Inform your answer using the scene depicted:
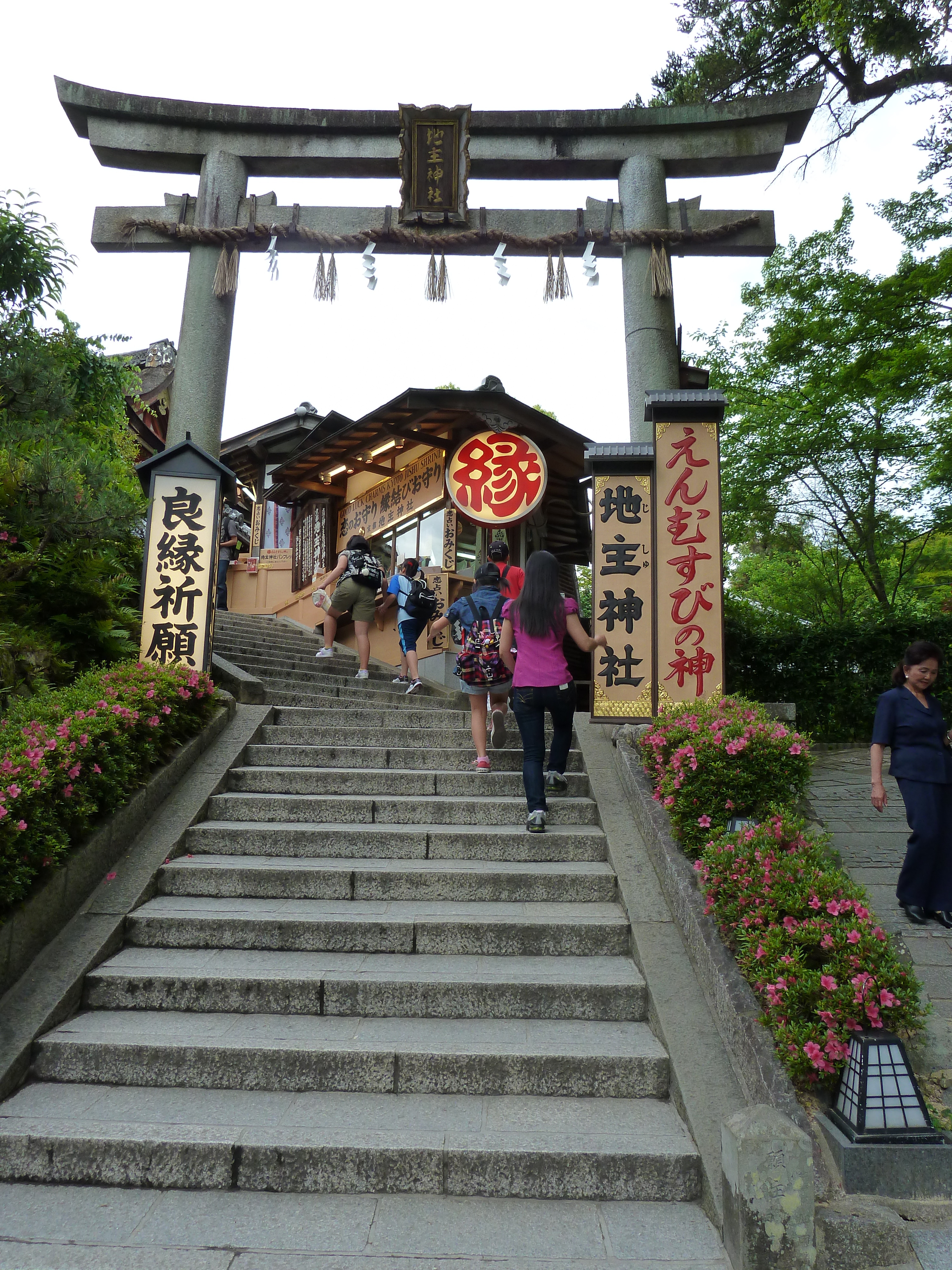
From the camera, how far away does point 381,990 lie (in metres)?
4.04

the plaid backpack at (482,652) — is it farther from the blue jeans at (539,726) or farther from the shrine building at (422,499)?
the shrine building at (422,499)

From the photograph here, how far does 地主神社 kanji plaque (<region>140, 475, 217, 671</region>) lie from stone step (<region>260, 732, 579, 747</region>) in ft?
3.29

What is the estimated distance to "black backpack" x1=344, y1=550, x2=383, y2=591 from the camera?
10.2 metres

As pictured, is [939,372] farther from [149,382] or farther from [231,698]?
[149,382]

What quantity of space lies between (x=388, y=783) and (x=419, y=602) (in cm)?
436

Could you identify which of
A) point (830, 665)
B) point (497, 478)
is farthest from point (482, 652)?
point (830, 665)

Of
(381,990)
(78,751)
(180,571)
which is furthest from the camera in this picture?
(180,571)

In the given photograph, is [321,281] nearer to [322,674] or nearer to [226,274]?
[226,274]

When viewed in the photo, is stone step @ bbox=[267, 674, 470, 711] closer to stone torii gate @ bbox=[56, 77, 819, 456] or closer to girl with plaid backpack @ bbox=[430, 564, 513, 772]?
girl with plaid backpack @ bbox=[430, 564, 513, 772]

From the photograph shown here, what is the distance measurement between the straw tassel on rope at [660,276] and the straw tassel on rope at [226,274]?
5236 millimetres

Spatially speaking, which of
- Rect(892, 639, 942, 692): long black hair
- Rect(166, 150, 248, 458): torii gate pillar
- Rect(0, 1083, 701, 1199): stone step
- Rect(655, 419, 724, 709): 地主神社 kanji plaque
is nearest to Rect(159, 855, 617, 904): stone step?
Rect(0, 1083, 701, 1199): stone step

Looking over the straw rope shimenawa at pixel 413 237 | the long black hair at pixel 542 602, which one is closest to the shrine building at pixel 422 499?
the straw rope shimenawa at pixel 413 237

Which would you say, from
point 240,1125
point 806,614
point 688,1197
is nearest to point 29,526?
point 240,1125

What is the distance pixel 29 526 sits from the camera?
23.7 feet
